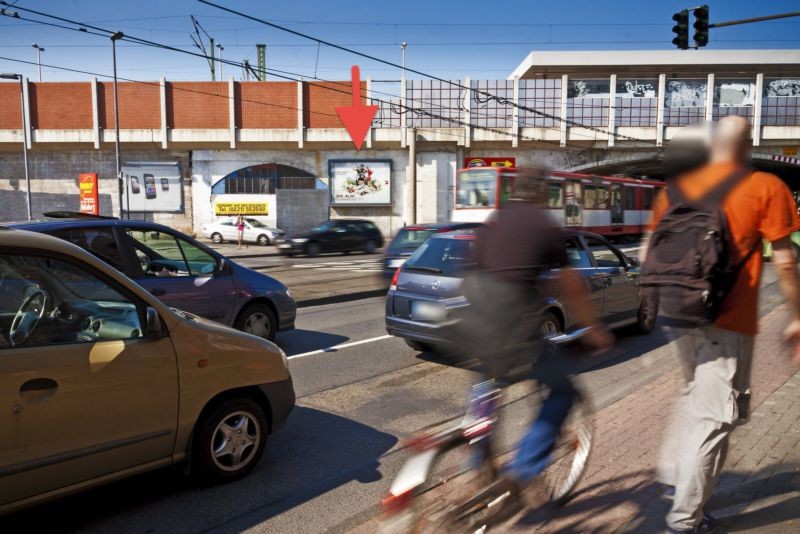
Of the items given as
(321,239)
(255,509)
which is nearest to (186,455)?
(255,509)

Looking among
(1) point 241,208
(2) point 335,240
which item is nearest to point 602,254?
(2) point 335,240

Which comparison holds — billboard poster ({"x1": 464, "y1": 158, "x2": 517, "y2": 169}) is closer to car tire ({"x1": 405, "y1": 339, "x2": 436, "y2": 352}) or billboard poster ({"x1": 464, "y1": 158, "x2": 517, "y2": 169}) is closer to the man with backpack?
car tire ({"x1": 405, "y1": 339, "x2": 436, "y2": 352})

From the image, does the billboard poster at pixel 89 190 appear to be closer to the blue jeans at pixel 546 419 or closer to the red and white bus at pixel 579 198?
the red and white bus at pixel 579 198

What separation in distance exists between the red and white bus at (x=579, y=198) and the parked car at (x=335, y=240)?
19.5 ft

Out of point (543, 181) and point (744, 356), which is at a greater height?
point (543, 181)

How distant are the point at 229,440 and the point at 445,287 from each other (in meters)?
3.25

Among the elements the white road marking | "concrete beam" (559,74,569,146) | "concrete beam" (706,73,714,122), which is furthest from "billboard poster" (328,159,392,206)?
the white road marking

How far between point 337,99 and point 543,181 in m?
35.8

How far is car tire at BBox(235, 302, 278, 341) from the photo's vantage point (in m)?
7.36

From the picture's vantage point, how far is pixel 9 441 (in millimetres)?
2814

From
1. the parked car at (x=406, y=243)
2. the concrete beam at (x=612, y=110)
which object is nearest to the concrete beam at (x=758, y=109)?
the concrete beam at (x=612, y=110)

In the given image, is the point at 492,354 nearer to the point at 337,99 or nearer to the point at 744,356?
the point at 744,356

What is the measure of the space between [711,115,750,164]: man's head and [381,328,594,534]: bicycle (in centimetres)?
122

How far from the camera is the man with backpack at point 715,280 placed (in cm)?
273
